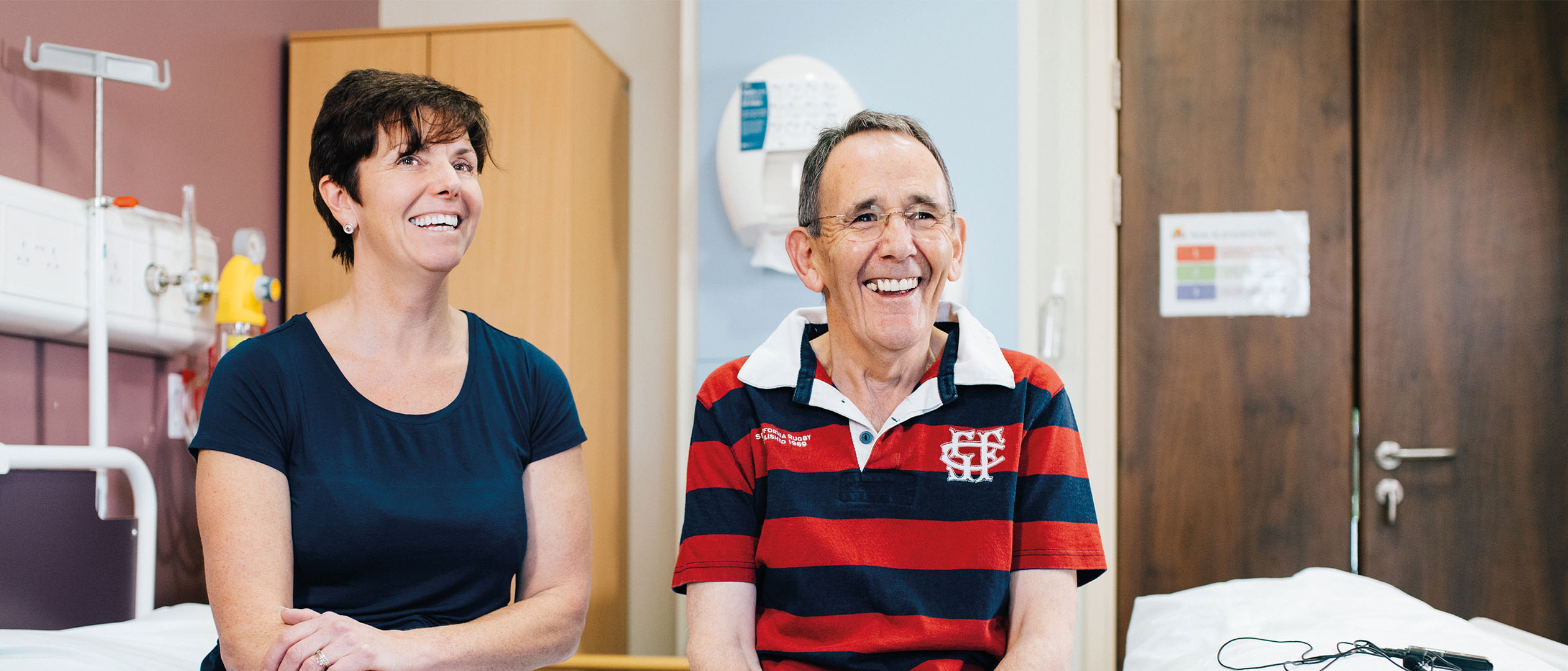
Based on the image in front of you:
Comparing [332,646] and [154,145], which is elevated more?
[154,145]

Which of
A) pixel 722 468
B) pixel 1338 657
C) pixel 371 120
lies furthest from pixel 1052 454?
pixel 371 120

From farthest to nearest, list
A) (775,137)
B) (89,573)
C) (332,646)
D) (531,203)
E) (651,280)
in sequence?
(651,280), (531,203), (775,137), (89,573), (332,646)

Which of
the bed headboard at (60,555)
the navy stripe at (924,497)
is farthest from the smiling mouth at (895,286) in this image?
the bed headboard at (60,555)

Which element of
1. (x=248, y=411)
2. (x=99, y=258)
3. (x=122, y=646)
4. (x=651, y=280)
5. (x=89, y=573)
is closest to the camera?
(x=248, y=411)

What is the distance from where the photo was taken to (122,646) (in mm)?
1737

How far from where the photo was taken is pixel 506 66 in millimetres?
2787

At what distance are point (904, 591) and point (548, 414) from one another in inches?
20.9

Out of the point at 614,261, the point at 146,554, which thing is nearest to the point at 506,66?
the point at 614,261

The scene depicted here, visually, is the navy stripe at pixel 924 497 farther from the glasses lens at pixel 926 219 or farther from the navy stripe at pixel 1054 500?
the glasses lens at pixel 926 219

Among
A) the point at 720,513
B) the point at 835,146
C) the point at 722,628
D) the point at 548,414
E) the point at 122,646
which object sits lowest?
the point at 122,646

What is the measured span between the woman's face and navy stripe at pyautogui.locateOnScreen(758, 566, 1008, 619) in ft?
1.95

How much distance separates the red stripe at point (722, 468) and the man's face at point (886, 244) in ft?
0.67

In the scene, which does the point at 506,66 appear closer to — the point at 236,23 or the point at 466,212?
the point at 236,23

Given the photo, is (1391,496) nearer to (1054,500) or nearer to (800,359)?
(1054,500)
